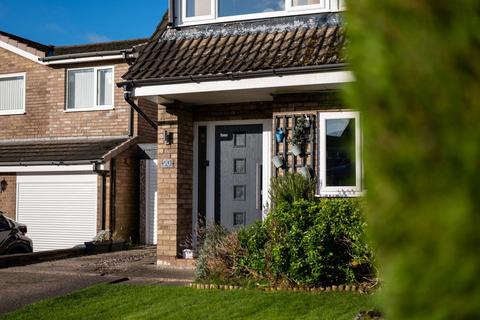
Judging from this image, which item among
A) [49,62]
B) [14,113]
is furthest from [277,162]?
[14,113]

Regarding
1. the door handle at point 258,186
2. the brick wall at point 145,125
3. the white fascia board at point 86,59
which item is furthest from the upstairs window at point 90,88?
the door handle at point 258,186

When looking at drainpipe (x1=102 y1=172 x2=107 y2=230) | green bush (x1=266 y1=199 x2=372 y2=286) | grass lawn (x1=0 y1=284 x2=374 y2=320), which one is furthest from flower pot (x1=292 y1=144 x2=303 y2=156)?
drainpipe (x1=102 y1=172 x2=107 y2=230)

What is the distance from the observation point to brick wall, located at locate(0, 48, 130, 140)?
19062mm

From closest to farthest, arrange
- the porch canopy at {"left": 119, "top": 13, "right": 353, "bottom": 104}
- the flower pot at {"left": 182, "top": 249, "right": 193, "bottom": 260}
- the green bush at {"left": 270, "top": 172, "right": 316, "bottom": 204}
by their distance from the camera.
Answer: the porch canopy at {"left": 119, "top": 13, "right": 353, "bottom": 104}, the green bush at {"left": 270, "top": 172, "right": 316, "bottom": 204}, the flower pot at {"left": 182, "top": 249, "right": 193, "bottom": 260}

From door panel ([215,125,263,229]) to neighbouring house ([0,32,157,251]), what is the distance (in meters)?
5.66

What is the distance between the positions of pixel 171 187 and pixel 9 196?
947cm

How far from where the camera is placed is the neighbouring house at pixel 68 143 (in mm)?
18250

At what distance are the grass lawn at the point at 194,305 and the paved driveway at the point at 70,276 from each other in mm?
615

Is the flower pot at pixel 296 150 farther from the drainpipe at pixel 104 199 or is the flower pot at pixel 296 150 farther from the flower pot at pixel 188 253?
the drainpipe at pixel 104 199

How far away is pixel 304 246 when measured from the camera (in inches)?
358

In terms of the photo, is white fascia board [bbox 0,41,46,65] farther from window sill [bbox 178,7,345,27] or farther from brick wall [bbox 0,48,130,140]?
window sill [bbox 178,7,345,27]

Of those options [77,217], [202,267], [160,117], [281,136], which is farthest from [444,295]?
[77,217]

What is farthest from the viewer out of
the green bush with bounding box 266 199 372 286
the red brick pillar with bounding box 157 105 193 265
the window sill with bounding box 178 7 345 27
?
the red brick pillar with bounding box 157 105 193 265

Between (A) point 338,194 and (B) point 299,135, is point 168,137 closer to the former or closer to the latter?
(B) point 299,135
